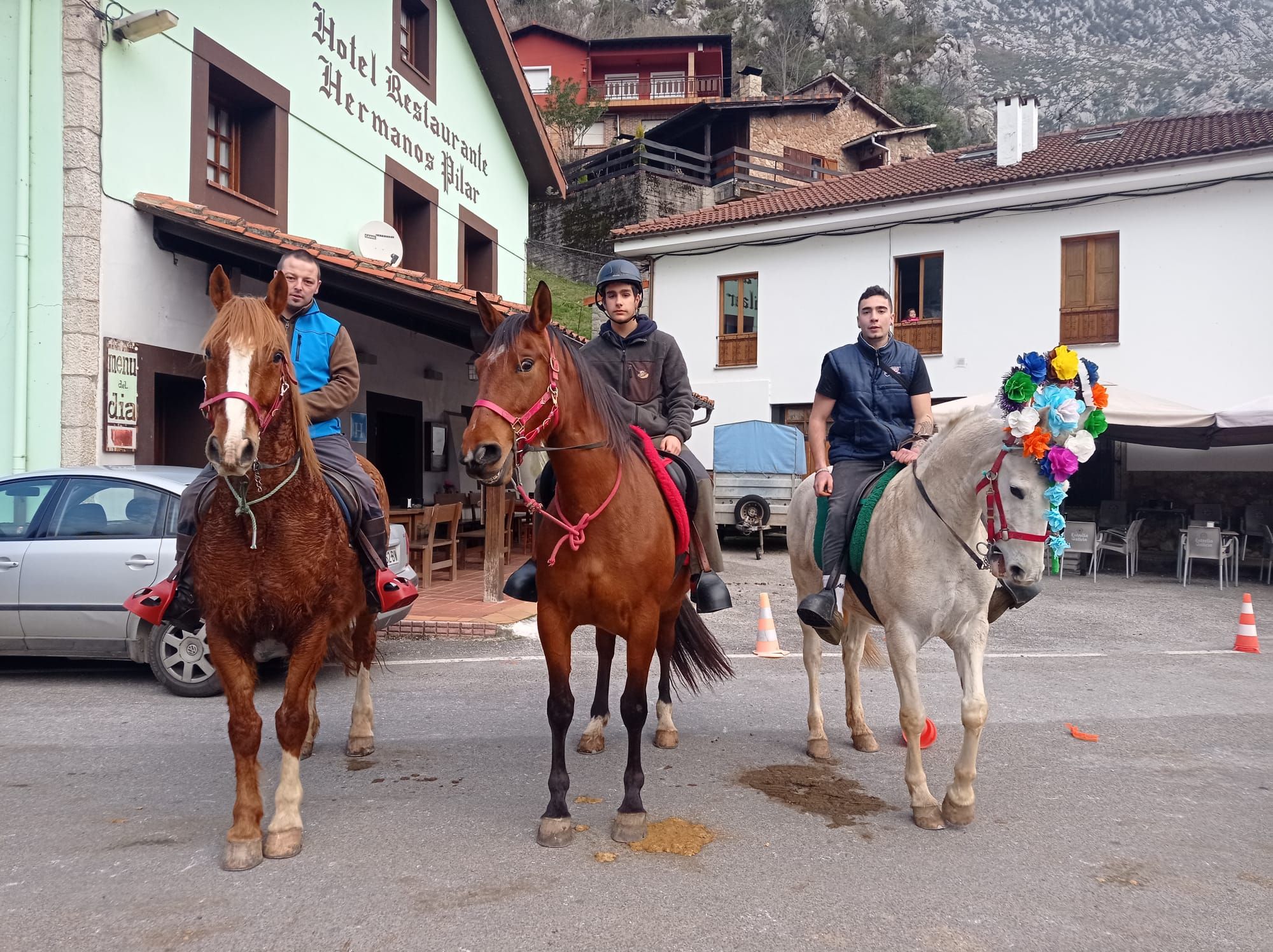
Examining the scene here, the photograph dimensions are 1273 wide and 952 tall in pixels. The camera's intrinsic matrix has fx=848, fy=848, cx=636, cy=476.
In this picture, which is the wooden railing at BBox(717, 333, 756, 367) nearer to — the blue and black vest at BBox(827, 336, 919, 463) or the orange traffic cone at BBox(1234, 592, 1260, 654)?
the orange traffic cone at BBox(1234, 592, 1260, 654)

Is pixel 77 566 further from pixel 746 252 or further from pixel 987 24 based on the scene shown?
pixel 987 24

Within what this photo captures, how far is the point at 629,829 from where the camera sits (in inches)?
140

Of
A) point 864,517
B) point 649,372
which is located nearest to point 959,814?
point 864,517

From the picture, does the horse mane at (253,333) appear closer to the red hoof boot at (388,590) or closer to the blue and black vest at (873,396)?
the red hoof boot at (388,590)

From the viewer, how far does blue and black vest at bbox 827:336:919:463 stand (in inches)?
185

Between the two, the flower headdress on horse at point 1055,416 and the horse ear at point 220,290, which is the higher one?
the horse ear at point 220,290

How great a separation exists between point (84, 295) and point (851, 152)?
34069 millimetres

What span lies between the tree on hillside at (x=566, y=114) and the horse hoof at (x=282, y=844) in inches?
1515

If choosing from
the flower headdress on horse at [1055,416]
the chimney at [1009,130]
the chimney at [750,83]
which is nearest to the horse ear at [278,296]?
the flower headdress on horse at [1055,416]

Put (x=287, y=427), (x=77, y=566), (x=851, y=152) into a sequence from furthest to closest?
(x=851, y=152), (x=77, y=566), (x=287, y=427)

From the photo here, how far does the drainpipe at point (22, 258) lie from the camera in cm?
853

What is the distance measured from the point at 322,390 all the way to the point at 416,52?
41.9 ft

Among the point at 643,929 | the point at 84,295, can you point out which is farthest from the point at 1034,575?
the point at 84,295

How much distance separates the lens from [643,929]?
9.34 feet
